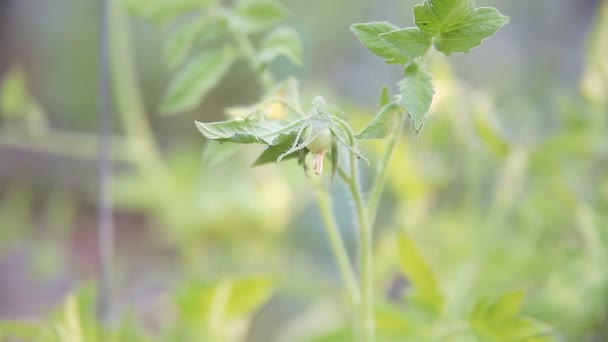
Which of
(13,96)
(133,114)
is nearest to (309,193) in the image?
(133,114)

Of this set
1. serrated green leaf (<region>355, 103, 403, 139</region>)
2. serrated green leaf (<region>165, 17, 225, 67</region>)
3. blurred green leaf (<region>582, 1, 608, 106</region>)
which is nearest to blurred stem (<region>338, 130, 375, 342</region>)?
serrated green leaf (<region>355, 103, 403, 139</region>)

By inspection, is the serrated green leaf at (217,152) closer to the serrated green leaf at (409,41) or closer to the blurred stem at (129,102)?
the serrated green leaf at (409,41)

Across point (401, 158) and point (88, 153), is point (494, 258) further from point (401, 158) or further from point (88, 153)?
point (88, 153)

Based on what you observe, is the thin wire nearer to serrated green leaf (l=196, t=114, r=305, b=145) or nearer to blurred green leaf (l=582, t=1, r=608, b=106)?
serrated green leaf (l=196, t=114, r=305, b=145)

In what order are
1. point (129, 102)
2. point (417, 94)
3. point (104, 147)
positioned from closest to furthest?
1. point (417, 94)
2. point (104, 147)
3. point (129, 102)

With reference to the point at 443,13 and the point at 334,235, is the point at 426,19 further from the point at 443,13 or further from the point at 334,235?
the point at 334,235
